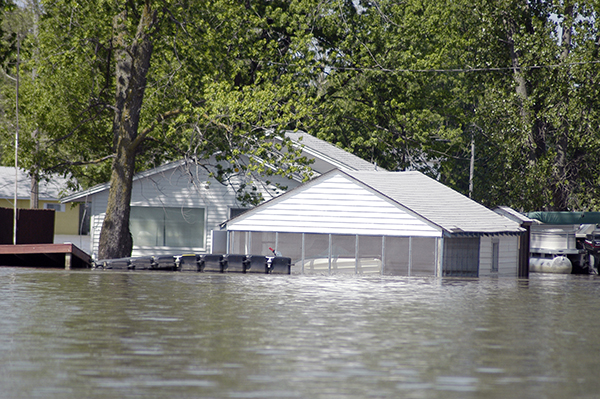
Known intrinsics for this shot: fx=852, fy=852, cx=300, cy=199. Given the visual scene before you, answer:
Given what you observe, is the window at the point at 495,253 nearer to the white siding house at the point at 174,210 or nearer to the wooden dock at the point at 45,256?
the white siding house at the point at 174,210

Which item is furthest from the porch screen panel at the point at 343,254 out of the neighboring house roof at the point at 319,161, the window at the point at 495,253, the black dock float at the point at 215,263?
the window at the point at 495,253

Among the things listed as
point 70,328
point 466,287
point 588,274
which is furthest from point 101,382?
point 588,274

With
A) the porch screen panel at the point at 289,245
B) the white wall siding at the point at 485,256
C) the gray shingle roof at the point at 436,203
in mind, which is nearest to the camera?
the gray shingle roof at the point at 436,203

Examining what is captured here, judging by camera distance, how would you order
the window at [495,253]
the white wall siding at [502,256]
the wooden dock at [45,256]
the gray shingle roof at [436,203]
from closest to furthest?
the wooden dock at [45,256] → the gray shingle roof at [436,203] → the white wall siding at [502,256] → the window at [495,253]

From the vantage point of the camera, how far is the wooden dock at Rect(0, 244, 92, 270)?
105 ft

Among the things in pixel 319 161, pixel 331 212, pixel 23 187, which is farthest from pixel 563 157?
pixel 23 187

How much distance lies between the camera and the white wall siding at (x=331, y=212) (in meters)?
34.1

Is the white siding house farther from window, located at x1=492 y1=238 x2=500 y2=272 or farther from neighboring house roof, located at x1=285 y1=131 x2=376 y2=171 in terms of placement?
window, located at x1=492 y1=238 x2=500 y2=272

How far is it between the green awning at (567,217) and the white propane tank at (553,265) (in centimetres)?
192

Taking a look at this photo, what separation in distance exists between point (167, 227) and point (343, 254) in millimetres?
9062

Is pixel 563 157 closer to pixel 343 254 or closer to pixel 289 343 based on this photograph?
pixel 343 254

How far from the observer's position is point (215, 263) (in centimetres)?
3441

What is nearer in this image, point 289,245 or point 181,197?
point 289,245

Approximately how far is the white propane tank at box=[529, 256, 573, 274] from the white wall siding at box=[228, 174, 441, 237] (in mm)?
12529
